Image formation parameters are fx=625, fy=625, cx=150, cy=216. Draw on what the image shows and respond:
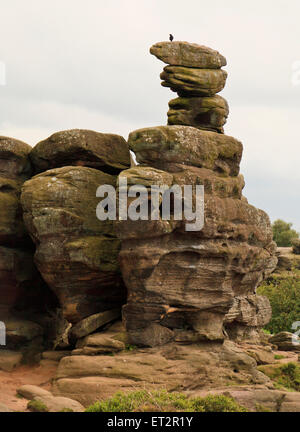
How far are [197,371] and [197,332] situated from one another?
1848mm

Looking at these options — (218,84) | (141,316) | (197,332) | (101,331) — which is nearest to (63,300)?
(101,331)

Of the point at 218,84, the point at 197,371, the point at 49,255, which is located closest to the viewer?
the point at 197,371

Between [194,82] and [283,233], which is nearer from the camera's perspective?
[194,82]

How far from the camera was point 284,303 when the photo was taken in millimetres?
53031

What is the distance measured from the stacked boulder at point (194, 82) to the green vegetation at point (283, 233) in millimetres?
60572

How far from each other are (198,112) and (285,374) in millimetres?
13302

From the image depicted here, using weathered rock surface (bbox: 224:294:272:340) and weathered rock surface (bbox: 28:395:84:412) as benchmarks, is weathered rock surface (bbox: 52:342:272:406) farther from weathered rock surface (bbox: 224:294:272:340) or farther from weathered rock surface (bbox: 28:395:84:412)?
weathered rock surface (bbox: 224:294:272:340)

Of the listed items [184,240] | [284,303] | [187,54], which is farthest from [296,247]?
[184,240]

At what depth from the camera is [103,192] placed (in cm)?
2952

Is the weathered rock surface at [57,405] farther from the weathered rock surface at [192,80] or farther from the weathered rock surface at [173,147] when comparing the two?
the weathered rock surface at [192,80]

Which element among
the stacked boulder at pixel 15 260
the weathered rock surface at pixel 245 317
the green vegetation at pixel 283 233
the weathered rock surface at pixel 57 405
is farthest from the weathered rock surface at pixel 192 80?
the green vegetation at pixel 283 233

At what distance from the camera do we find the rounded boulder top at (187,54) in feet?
98.4

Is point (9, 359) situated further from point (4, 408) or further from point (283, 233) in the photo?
point (283, 233)

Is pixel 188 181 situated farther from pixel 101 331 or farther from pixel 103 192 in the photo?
pixel 101 331
